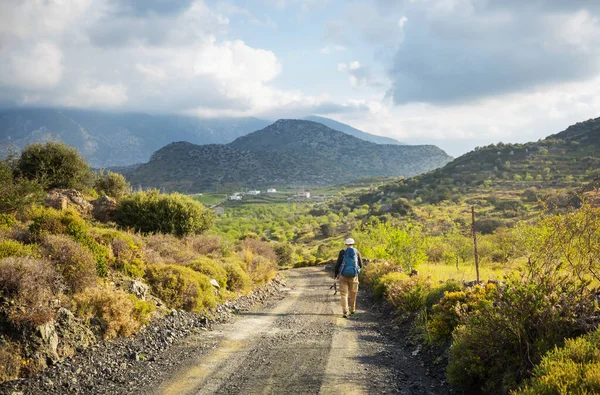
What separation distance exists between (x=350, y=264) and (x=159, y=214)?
11278 millimetres

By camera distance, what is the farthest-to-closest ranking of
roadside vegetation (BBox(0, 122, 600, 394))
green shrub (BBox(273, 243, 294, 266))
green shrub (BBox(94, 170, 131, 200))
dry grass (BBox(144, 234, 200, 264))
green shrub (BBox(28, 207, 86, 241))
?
1. green shrub (BBox(273, 243, 294, 266))
2. green shrub (BBox(94, 170, 131, 200))
3. dry grass (BBox(144, 234, 200, 264))
4. green shrub (BBox(28, 207, 86, 241))
5. roadside vegetation (BBox(0, 122, 600, 394))

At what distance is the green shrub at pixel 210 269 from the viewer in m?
15.1

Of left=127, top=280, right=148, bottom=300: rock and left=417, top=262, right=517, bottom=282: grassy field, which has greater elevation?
left=127, top=280, right=148, bottom=300: rock

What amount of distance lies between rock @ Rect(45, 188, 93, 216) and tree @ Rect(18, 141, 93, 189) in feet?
2.94

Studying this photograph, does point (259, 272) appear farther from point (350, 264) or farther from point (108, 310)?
point (108, 310)

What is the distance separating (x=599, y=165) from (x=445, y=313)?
105202 mm

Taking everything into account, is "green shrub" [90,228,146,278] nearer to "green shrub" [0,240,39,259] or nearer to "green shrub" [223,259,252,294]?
"green shrub" [0,240,39,259]

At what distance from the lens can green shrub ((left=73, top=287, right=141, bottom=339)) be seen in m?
8.46

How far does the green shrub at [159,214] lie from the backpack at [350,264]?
10.2m

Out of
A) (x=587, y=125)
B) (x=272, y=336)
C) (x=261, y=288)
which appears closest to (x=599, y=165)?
(x=587, y=125)

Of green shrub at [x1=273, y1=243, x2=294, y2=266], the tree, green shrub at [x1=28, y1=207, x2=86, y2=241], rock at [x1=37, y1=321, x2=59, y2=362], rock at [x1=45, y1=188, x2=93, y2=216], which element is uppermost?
the tree

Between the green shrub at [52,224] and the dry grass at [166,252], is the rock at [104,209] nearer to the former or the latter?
the dry grass at [166,252]

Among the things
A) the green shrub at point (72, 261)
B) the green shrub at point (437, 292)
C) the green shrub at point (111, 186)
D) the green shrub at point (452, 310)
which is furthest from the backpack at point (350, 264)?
the green shrub at point (111, 186)

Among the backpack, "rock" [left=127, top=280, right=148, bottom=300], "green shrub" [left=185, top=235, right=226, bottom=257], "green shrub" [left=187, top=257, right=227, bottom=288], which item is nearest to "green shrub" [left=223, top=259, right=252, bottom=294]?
"green shrub" [left=187, top=257, right=227, bottom=288]
